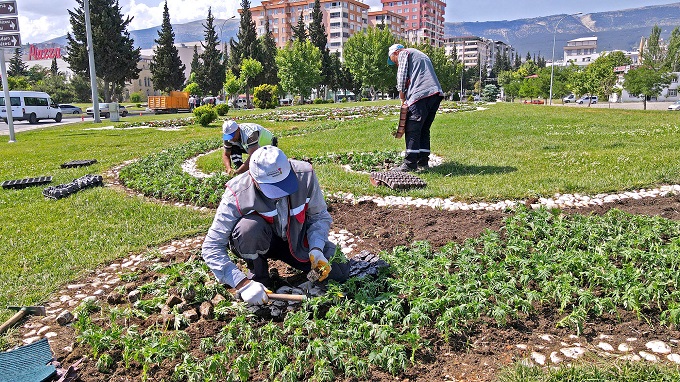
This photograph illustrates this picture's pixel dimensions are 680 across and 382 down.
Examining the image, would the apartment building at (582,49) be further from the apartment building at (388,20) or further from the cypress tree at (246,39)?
the cypress tree at (246,39)

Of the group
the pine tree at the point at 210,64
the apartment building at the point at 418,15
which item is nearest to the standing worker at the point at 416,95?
the pine tree at the point at 210,64

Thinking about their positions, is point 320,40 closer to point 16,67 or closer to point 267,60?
point 267,60

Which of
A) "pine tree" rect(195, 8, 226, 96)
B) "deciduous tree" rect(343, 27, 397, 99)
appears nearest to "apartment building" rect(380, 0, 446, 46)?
"pine tree" rect(195, 8, 226, 96)

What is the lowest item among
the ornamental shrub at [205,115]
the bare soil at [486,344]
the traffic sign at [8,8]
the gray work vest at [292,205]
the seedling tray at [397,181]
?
the bare soil at [486,344]

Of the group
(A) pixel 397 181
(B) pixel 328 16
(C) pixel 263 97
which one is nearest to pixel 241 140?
(A) pixel 397 181

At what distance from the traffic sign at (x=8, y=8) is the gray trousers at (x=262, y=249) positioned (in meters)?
18.8

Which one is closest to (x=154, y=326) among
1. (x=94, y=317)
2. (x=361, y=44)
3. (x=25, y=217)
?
(x=94, y=317)

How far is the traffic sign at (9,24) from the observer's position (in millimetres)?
17422

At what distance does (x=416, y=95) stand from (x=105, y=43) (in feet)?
147

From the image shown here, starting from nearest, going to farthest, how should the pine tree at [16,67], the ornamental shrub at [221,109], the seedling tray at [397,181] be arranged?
the seedling tray at [397,181], the ornamental shrub at [221,109], the pine tree at [16,67]

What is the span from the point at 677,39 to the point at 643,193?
94652mm

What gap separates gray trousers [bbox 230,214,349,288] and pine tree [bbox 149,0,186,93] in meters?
56.1

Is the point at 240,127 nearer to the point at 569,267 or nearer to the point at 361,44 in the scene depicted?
the point at 569,267

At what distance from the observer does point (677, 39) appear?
81875 mm
